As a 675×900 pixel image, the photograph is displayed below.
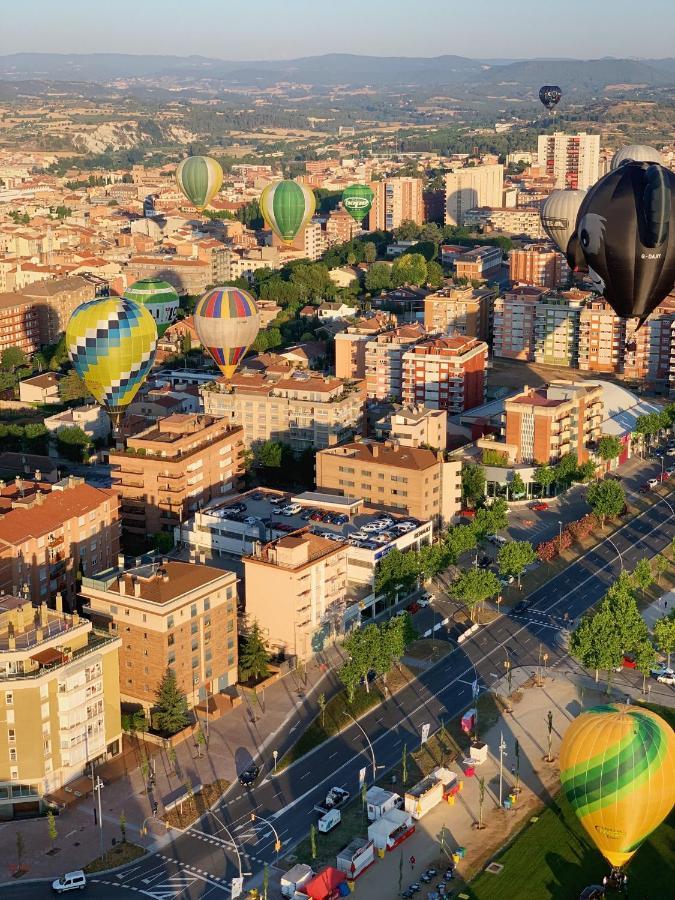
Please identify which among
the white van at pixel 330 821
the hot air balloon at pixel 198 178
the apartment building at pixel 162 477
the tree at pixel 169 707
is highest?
the hot air balloon at pixel 198 178

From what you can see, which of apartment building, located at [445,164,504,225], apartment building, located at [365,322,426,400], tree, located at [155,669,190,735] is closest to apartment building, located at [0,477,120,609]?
tree, located at [155,669,190,735]

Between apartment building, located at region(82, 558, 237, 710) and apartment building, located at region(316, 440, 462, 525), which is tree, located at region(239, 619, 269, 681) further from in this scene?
apartment building, located at region(316, 440, 462, 525)

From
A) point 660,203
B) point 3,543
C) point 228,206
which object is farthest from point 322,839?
point 228,206

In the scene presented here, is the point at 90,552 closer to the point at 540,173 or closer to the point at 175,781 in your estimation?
the point at 175,781

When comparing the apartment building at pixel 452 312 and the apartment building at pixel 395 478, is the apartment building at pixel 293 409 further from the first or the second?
the apartment building at pixel 452 312

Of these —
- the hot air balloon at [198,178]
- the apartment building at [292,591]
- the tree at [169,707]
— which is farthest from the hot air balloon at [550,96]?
the tree at [169,707]

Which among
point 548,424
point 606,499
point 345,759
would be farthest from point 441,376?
point 345,759
